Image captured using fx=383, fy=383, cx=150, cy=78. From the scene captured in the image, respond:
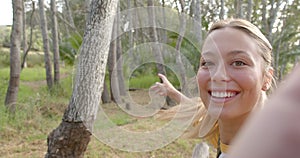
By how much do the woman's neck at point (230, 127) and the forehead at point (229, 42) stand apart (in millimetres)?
231

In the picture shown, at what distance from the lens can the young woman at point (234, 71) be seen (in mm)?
1214

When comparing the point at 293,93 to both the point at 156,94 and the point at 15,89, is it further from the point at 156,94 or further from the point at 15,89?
the point at 15,89

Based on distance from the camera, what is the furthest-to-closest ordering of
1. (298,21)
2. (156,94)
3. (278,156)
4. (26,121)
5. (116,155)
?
(298,21) → (26,121) → (116,155) → (156,94) → (278,156)

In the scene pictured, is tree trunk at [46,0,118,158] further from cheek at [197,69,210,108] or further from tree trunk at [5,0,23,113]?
tree trunk at [5,0,23,113]

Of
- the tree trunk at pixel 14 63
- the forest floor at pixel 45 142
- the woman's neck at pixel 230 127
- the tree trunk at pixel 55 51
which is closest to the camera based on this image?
the woman's neck at pixel 230 127

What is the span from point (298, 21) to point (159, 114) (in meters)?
14.8

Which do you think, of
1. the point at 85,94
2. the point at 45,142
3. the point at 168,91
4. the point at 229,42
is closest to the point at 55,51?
the point at 45,142

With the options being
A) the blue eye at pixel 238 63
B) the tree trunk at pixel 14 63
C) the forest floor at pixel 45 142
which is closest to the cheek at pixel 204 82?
the blue eye at pixel 238 63

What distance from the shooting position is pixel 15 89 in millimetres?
6246

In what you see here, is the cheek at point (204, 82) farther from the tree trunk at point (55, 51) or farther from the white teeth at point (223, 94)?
the tree trunk at point (55, 51)

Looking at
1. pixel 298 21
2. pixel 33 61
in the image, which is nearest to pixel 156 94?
pixel 298 21

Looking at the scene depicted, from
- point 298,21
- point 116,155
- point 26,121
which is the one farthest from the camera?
point 298,21

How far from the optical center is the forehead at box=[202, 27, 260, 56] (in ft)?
4.02

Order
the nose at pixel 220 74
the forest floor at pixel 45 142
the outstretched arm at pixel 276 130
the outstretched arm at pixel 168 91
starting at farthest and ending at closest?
the forest floor at pixel 45 142 < the outstretched arm at pixel 168 91 < the nose at pixel 220 74 < the outstretched arm at pixel 276 130
